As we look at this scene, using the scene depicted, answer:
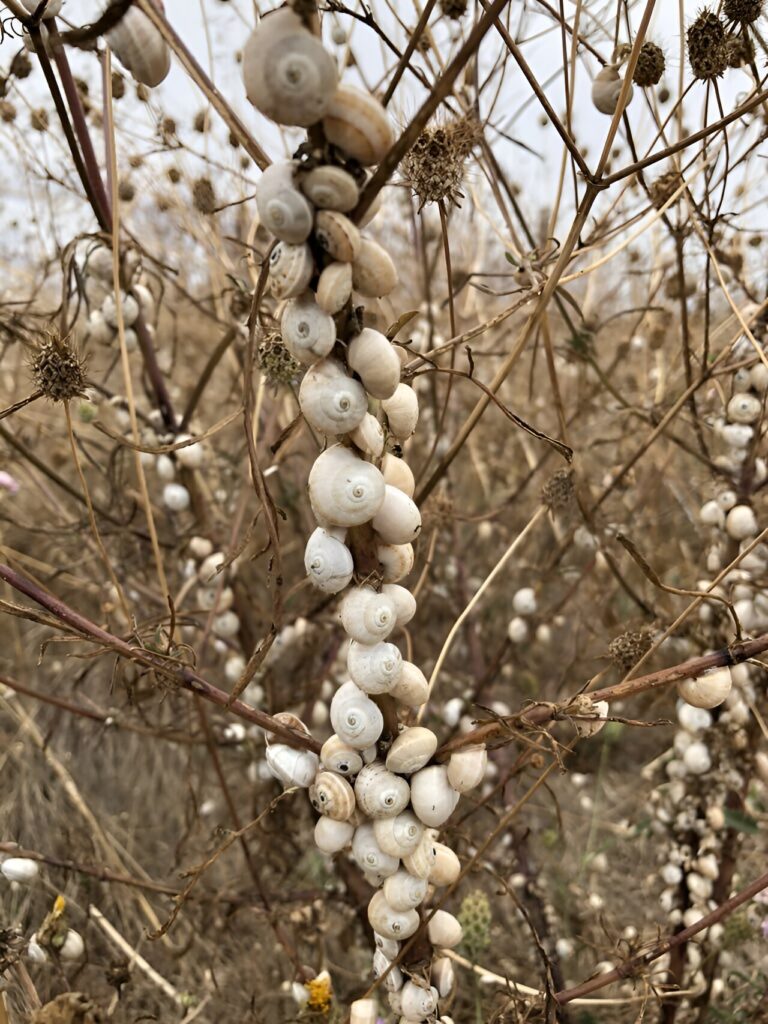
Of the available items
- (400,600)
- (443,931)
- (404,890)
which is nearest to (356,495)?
(400,600)

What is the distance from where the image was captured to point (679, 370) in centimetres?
167

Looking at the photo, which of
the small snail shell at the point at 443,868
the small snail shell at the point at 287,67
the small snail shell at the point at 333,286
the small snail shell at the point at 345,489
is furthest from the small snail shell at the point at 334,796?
the small snail shell at the point at 287,67

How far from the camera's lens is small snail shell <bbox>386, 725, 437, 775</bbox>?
0.60 metres

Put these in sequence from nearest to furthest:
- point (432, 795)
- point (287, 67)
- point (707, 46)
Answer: point (287, 67) < point (432, 795) < point (707, 46)

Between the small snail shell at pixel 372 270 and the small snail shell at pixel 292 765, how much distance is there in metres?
0.37


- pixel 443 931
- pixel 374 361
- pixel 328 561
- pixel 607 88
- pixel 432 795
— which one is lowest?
pixel 443 931

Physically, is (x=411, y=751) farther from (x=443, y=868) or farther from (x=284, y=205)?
(x=284, y=205)

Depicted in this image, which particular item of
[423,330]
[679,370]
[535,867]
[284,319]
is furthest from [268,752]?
[679,370]

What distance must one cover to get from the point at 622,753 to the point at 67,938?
142cm

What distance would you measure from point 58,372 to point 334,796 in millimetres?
435

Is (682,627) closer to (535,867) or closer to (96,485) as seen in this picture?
(535,867)

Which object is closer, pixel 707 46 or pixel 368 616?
pixel 368 616

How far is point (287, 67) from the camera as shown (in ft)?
1.28

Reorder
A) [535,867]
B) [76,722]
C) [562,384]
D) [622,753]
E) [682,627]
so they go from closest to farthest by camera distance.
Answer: [682,627] → [535,867] → [76,722] → [622,753] → [562,384]
